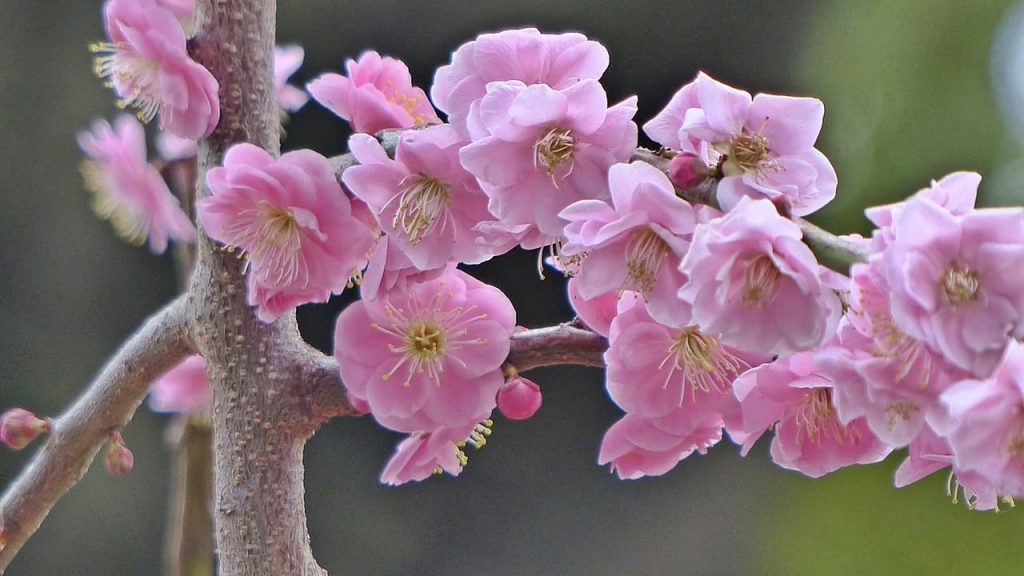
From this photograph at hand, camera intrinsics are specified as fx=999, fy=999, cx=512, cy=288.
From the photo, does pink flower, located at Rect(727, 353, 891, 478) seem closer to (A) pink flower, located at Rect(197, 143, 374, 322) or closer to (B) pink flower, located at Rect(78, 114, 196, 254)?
(A) pink flower, located at Rect(197, 143, 374, 322)

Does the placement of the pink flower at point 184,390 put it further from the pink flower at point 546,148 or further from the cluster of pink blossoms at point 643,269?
the pink flower at point 546,148

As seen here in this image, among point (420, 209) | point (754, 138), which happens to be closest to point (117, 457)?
point (420, 209)

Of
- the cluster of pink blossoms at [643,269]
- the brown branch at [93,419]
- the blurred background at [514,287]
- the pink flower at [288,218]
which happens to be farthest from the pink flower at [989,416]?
the blurred background at [514,287]

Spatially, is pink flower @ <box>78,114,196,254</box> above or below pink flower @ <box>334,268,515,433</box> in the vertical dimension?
below

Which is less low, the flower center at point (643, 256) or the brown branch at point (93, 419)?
the flower center at point (643, 256)

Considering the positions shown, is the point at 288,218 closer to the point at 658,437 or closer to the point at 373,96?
the point at 373,96

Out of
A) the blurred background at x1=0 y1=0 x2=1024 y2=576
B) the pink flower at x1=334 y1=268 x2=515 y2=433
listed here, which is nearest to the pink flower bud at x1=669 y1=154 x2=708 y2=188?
the pink flower at x1=334 y1=268 x2=515 y2=433
